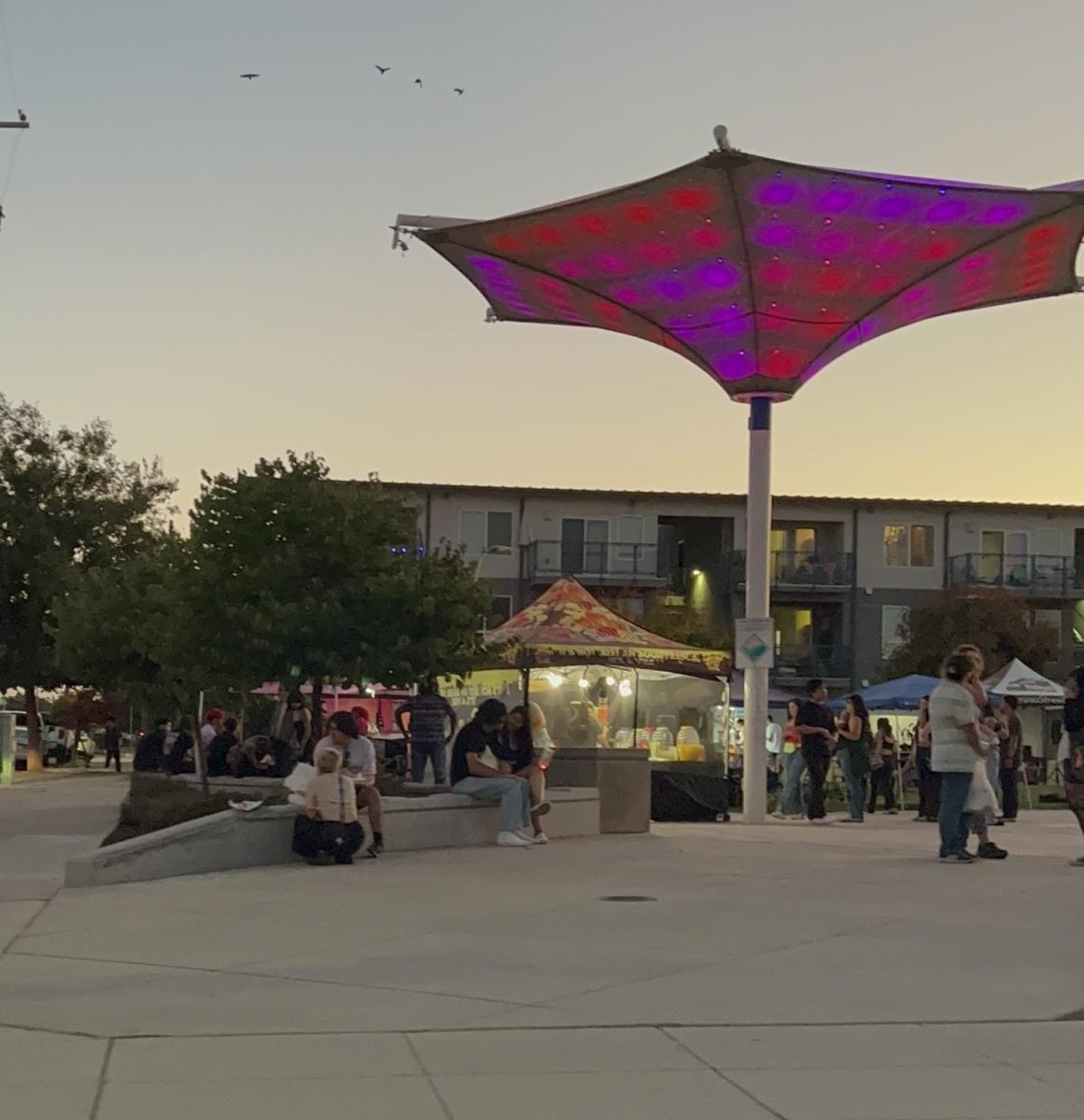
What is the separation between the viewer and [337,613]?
19438mm

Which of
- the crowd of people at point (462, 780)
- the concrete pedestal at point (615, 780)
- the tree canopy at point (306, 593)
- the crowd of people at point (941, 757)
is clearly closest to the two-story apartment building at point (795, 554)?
the crowd of people at point (941, 757)

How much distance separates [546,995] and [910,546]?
5514 cm

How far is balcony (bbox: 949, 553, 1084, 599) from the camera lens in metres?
61.2

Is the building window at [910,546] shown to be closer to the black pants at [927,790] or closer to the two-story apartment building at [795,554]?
the two-story apartment building at [795,554]

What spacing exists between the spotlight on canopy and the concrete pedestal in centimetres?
331

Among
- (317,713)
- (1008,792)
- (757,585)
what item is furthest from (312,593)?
(1008,792)

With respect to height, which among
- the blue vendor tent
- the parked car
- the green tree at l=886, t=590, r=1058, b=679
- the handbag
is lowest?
the parked car

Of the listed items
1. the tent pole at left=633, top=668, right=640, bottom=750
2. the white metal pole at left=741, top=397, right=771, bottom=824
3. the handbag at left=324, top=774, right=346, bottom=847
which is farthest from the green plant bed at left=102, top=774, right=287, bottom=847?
the tent pole at left=633, top=668, right=640, bottom=750

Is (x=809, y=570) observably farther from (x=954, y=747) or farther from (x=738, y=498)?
(x=954, y=747)

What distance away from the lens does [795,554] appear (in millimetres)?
61500

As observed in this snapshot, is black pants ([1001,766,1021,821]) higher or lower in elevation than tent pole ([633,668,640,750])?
lower

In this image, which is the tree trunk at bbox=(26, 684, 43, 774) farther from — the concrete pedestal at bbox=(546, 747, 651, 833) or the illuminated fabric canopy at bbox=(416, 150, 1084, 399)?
the concrete pedestal at bbox=(546, 747, 651, 833)

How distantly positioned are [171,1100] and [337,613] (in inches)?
526

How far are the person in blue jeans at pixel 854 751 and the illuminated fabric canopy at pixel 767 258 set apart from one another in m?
4.56
